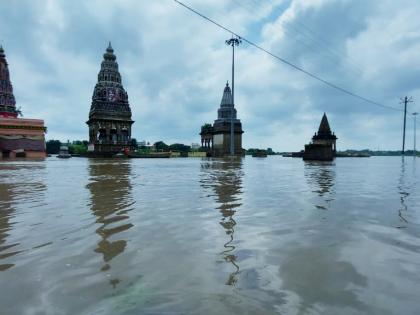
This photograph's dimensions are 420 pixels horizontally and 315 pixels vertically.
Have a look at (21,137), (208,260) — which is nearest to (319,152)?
(208,260)

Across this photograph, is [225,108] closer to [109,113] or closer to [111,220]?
[109,113]

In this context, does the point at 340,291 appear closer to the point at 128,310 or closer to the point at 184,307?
the point at 184,307

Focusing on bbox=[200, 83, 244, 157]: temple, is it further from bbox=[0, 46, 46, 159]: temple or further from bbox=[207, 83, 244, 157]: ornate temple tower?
bbox=[0, 46, 46, 159]: temple

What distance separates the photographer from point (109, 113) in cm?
10588

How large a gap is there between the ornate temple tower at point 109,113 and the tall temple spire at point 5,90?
936 inches

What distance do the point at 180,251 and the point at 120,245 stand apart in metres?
1.03

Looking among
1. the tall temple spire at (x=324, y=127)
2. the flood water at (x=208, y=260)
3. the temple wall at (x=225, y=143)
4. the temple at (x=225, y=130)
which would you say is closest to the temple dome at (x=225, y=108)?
the temple at (x=225, y=130)

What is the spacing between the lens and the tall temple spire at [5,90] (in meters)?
89.2

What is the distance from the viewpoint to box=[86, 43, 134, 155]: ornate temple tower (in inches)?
4107

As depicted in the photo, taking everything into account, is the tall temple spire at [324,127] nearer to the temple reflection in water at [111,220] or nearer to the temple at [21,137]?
the temple at [21,137]

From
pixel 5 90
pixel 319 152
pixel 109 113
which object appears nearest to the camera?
pixel 319 152

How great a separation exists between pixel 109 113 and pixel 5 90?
29728 mm

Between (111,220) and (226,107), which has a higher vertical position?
(226,107)

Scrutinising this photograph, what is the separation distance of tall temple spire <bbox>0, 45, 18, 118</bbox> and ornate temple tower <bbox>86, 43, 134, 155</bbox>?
2377 cm
